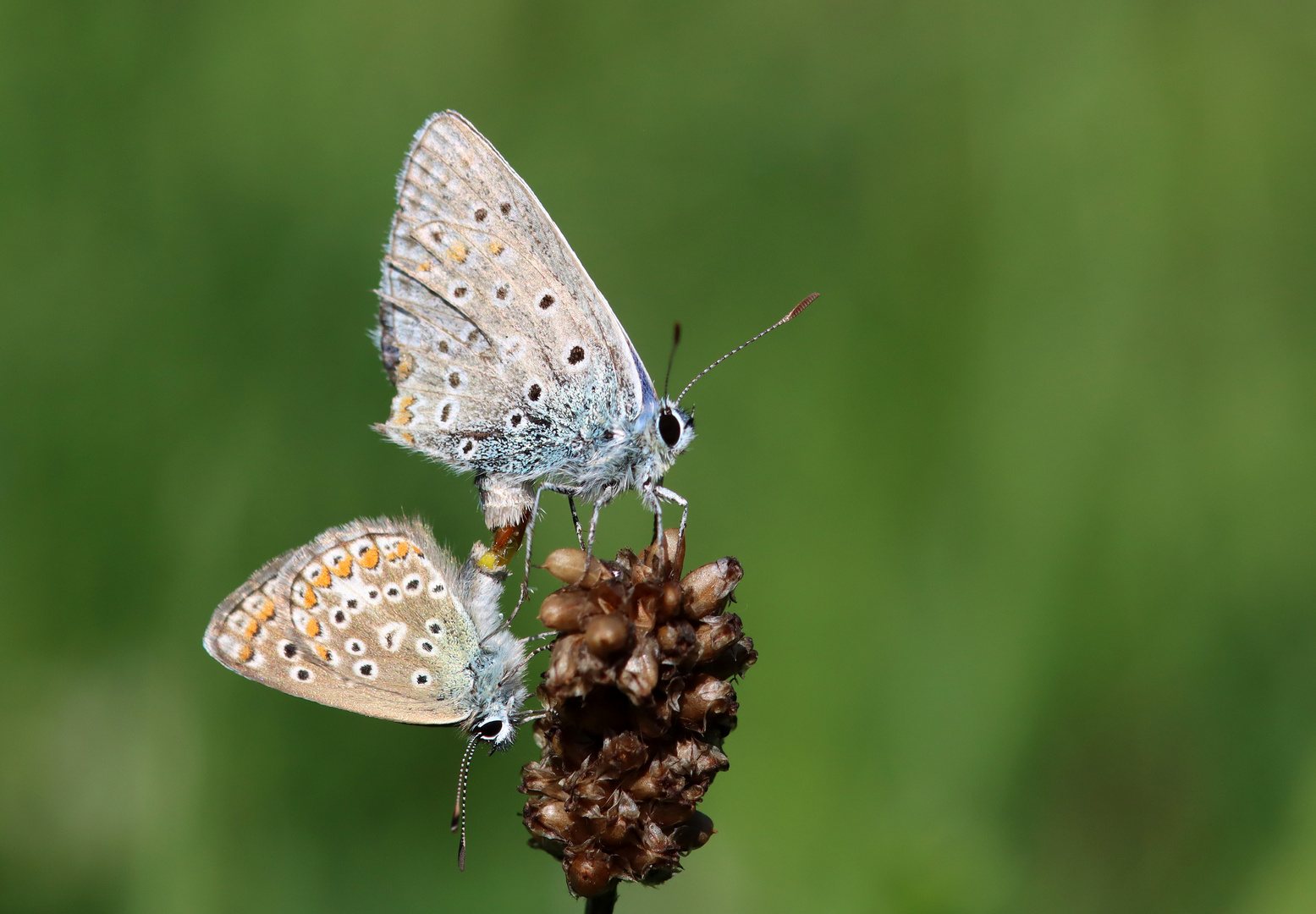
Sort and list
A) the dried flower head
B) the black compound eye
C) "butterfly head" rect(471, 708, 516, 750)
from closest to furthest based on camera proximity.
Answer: the dried flower head < "butterfly head" rect(471, 708, 516, 750) < the black compound eye

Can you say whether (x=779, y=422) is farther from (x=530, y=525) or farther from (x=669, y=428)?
(x=530, y=525)

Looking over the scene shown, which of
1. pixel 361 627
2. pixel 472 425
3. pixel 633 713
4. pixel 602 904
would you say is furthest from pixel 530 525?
pixel 602 904

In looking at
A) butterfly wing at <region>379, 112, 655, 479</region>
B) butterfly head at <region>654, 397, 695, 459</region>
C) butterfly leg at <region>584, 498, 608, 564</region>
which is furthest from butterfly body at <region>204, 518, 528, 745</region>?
butterfly head at <region>654, 397, 695, 459</region>

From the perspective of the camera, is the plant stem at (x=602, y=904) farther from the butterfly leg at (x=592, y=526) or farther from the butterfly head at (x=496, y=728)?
the butterfly leg at (x=592, y=526)

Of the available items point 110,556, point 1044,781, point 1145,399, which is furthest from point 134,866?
point 1145,399

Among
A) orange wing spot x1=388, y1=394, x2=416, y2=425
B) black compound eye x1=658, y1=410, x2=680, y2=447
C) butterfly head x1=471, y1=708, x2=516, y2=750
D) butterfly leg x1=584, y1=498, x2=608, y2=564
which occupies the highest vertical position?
black compound eye x1=658, y1=410, x2=680, y2=447

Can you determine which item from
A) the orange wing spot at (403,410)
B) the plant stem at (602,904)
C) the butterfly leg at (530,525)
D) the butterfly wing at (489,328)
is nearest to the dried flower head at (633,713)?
the plant stem at (602,904)

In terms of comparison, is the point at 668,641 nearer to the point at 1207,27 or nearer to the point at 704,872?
the point at 704,872

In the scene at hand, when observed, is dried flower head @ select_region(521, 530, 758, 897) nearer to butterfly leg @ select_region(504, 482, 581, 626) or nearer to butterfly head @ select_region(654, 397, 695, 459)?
butterfly leg @ select_region(504, 482, 581, 626)
